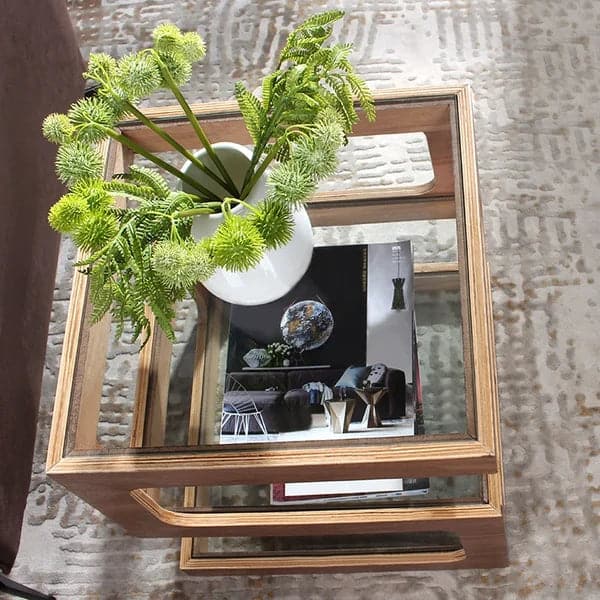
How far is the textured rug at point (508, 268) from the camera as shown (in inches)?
45.7

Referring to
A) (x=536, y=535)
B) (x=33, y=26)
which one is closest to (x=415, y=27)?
(x=33, y=26)

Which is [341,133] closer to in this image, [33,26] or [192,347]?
[192,347]

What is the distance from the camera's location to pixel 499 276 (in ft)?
4.32

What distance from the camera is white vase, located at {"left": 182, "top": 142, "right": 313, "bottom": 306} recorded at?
0.84 m

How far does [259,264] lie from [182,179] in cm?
11

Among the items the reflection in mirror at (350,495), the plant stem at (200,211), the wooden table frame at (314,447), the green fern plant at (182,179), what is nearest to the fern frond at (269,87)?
the green fern plant at (182,179)

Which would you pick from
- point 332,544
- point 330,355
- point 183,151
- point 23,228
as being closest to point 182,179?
point 183,151

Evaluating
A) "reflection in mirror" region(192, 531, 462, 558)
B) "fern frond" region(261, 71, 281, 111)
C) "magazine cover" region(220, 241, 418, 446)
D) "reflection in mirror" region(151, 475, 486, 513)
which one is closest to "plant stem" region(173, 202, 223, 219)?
"fern frond" region(261, 71, 281, 111)

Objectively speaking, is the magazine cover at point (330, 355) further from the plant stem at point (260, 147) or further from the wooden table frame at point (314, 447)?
the plant stem at point (260, 147)

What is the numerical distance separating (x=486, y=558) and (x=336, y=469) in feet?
1.31

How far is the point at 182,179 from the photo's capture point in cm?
82

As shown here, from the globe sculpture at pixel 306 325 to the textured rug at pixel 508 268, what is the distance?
1.38 ft

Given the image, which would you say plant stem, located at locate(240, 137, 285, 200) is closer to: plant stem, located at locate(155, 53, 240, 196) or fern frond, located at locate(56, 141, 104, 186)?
plant stem, located at locate(155, 53, 240, 196)

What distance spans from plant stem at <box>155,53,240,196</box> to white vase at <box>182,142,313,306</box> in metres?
0.02
